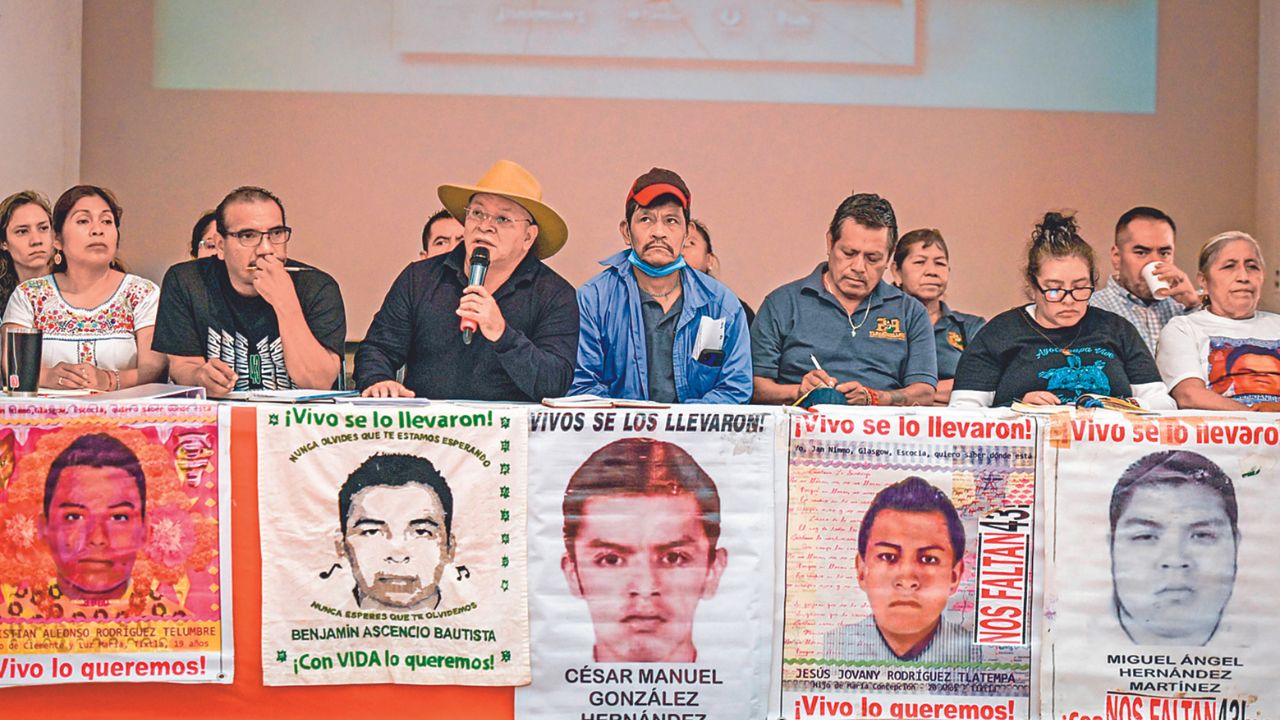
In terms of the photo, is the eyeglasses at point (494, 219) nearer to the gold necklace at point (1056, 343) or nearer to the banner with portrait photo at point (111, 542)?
the banner with portrait photo at point (111, 542)

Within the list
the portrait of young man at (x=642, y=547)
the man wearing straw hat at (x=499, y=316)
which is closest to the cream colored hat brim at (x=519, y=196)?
the man wearing straw hat at (x=499, y=316)

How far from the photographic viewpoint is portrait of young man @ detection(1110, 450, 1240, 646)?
251cm

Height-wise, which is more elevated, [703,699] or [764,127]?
[764,127]

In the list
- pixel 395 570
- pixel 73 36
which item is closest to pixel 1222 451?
pixel 395 570

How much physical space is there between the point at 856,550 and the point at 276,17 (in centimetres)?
422

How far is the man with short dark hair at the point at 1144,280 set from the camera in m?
3.95

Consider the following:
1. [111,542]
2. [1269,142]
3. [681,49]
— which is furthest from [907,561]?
[1269,142]

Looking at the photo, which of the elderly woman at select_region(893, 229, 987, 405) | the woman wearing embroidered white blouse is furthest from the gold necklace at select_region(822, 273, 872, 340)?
the woman wearing embroidered white blouse

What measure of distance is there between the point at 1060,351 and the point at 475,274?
152 cm

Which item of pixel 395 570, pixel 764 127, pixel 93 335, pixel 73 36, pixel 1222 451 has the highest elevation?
pixel 73 36

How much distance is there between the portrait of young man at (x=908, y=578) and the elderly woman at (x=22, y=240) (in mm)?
2919

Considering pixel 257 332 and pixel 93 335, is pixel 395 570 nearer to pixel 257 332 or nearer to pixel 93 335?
pixel 257 332

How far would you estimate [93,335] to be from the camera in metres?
3.41

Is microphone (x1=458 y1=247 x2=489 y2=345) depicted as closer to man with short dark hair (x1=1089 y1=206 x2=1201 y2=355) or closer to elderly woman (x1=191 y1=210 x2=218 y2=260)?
elderly woman (x1=191 y1=210 x2=218 y2=260)
